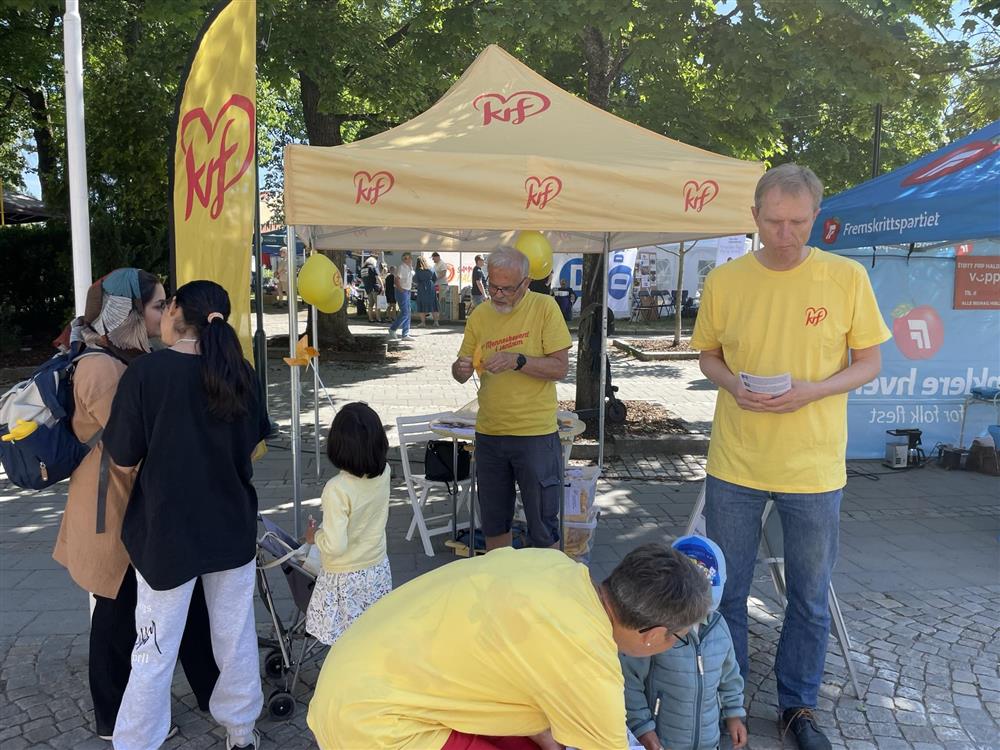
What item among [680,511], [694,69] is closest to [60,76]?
[694,69]

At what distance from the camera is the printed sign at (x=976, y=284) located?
22.6 feet

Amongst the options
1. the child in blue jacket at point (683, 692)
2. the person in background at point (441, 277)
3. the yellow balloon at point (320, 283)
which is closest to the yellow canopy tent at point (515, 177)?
the yellow balloon at point (320, 283)

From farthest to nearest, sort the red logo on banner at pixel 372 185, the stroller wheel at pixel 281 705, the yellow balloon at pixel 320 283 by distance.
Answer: the yellow balloon at pixel 320 283 < the red logo on banner at pixel 372 185 < the stroller wheel at pixel 281 705

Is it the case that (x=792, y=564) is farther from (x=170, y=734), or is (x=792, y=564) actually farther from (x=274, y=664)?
(x=170, y=734)

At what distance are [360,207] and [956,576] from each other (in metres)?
4.14

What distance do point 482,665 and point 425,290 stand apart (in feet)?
55.6

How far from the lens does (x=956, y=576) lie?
4406 millimetres

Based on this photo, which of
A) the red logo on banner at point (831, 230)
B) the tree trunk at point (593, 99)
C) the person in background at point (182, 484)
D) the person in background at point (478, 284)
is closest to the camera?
the person in background at point (182, 484)

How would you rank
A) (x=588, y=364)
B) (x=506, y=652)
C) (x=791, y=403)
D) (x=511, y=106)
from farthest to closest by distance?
(x=588, y=364) < (x=511, y=106) < (x=791, y=403) < (x=506, y=652)

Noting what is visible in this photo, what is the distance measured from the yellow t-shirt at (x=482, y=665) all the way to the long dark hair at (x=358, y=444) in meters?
0.98

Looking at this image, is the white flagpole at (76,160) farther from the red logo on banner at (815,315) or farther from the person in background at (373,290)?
the person in background at (373,290)

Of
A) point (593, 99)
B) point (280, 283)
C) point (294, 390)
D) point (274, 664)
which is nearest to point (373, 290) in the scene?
point (280, 283)

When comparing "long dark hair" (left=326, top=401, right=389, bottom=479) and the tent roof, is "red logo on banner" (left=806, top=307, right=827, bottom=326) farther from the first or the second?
"long dark hair" (left=326, top=401, right=389, bottom=479)

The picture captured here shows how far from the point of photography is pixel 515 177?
3.50 meters
